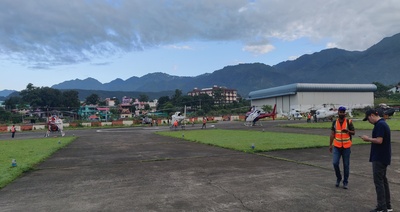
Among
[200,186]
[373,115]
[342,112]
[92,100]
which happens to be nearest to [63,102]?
[92,100]

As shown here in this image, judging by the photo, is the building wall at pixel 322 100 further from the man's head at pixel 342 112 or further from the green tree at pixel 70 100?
the man's head at pixel 342 112

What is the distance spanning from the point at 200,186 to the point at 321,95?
332 ft

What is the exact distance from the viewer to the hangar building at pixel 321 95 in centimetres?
9838

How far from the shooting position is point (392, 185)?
7.33 m

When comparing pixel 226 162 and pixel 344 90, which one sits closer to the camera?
pixel 226 162

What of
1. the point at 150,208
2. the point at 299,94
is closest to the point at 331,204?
the point at 150,208

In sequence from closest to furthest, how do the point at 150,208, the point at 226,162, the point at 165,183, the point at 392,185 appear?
1. the point at 150,208
2. the point at 392,185
3. the point at 165,183
4. the point at 226,162

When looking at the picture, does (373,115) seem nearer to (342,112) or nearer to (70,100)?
(342,112)

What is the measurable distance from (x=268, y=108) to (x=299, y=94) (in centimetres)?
1169

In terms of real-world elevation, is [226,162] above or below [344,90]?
below

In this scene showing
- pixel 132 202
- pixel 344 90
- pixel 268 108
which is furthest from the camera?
pixel 344 90

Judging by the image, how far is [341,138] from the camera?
24.3ft

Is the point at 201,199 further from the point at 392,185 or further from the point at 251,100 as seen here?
the point at 251,100

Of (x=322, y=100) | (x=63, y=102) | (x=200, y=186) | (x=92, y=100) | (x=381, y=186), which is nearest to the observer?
(x=381, y=186)
